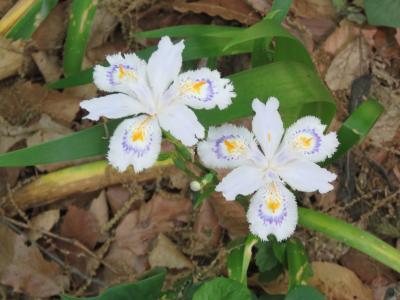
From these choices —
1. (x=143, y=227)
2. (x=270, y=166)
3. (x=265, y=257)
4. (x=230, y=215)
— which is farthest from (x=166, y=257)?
(x=270, y=166)

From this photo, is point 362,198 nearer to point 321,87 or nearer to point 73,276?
point 321,87

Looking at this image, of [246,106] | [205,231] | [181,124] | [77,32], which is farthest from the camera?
[205,231]

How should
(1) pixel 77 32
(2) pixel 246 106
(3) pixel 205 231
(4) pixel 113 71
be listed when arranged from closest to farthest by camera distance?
(4) pixel 113 71
(2) pixel 246 106
(1) pixel 77 32
(3) pixel 205 231

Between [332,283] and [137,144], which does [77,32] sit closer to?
[137,144]

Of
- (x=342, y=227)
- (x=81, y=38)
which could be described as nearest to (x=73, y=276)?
(x=81, y=38)

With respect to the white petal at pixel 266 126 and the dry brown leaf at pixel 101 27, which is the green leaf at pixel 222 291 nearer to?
the white petal at pixel 266 126

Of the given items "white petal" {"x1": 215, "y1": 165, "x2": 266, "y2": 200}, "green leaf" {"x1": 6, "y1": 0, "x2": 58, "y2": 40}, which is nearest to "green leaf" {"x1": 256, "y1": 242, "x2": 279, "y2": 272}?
"white petal" {"x1": 215, "y1": 165, "x2": 266, "y2": 200}
